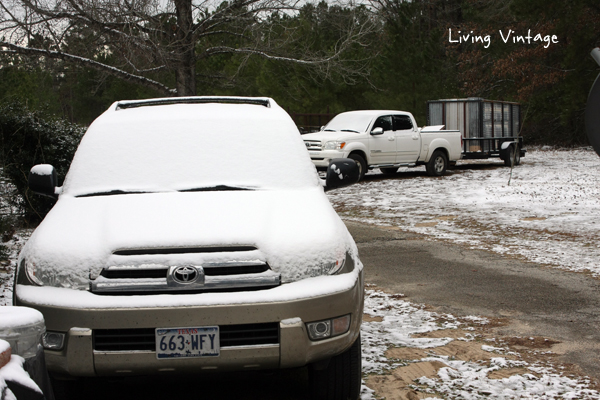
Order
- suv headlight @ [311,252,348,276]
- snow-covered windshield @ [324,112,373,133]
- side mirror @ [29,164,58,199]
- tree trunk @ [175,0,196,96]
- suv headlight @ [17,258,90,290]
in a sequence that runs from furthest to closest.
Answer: snow-covered windshield @ [324,112,373,133] → tree trunk @ [175,0,196,96] → side mirror @ [29,164,58,199] → suv headlight @ [311,252,348,276] → suv headlight @ [17,258,90,290]

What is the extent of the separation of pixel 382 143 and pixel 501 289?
12917 millimetres

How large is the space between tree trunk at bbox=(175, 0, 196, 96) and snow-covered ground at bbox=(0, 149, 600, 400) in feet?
16.2

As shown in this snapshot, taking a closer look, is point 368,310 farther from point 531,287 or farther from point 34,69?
point 34,69

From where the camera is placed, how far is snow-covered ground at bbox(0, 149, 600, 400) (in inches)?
171

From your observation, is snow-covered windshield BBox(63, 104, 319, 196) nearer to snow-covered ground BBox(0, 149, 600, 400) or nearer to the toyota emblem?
the toyota emblem

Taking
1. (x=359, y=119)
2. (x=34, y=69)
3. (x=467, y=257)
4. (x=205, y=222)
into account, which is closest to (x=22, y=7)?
(x=34, y=69)

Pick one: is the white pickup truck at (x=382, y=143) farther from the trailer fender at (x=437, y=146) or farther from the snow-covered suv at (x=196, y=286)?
the snow-covered suv at (x=196, y=286)

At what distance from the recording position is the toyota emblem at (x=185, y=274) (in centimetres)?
349

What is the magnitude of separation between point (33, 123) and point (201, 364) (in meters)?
8.48

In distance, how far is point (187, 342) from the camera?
342 cm

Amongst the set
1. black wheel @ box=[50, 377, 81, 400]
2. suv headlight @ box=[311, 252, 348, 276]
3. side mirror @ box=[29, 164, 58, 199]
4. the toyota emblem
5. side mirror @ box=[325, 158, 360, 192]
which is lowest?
black wheel @ box=[50, 377, 81, 400]

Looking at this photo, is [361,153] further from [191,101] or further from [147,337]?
[147,337]

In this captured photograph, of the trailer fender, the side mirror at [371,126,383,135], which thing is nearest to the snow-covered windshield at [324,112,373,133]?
the side mirror at [371,126,383,135]


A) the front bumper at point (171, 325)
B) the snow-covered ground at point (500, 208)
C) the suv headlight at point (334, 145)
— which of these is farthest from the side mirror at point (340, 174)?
the suv headlight at point (334, 145)
